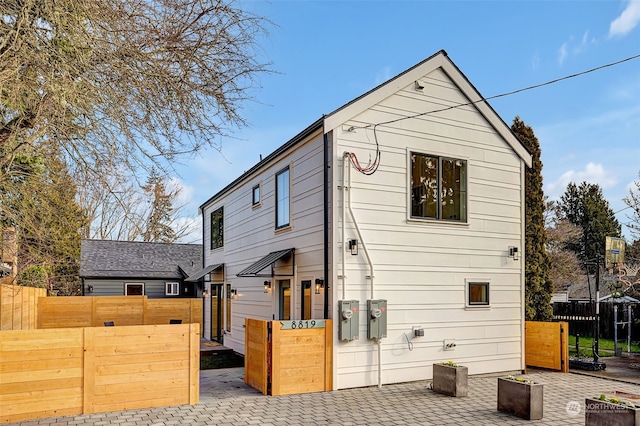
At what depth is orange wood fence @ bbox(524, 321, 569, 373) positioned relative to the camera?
10.9 meters

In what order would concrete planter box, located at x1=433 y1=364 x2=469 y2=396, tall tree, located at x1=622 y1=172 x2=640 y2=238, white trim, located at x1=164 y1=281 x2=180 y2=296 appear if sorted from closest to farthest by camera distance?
concrete planter box, located at x1=433 y1=364 x2=469 y2=396
tall tree, located at x1=622 y1=172 x2=640 y2=238
white trim, located at x1=164 y1=281 x2=180 y2=296

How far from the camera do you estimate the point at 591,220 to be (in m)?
36.0

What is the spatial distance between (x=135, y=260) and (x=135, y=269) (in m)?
0.84

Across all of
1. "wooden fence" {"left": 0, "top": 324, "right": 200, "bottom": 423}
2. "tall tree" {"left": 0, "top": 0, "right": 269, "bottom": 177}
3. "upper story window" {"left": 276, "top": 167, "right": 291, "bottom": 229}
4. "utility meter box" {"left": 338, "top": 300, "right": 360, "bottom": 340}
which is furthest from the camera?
"upper story window" {"left": 276, "top": 167, "right": 291, "bottom": 229}

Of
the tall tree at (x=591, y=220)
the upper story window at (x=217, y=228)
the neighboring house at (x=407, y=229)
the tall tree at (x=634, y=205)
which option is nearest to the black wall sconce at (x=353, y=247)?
the neighboring house at (x=407, y=229)

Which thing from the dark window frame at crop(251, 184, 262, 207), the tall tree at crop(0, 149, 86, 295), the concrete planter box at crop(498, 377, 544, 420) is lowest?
the concrete planter box at crop(498, 377, 544, 420)

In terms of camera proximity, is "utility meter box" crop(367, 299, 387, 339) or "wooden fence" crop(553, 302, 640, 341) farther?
"wooden fence" crop(553, 302, 640, 341)

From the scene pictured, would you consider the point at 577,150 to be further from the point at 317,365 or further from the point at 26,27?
the point at 26,27

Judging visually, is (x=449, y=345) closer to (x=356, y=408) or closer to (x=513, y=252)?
(x=513, y=252)

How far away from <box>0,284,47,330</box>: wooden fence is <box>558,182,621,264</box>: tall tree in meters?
33.4

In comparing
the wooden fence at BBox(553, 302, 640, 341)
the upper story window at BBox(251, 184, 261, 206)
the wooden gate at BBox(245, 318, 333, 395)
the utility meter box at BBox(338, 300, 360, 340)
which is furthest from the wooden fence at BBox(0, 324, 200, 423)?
the wooden fence at BBox(553, 302, 640, 341)

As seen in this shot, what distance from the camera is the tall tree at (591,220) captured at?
116 ft

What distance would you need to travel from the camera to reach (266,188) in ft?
41.2

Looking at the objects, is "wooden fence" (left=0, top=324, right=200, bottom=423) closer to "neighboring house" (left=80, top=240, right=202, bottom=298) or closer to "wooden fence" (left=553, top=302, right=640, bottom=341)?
"wooden fence" (left=553, top=302, right=640, bottom=341)
